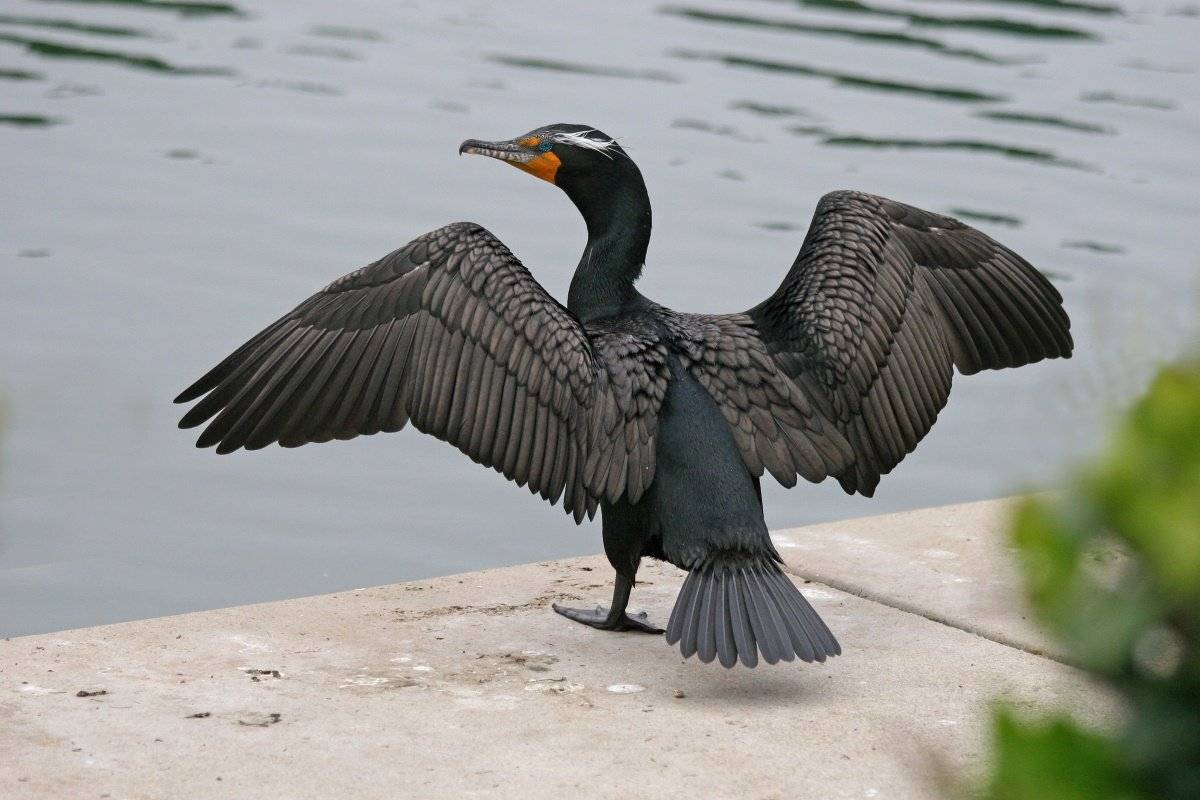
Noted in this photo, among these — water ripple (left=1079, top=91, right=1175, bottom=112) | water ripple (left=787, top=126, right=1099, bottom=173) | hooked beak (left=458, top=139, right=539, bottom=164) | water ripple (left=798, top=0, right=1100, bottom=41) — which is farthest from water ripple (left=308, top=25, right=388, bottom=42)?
hooked beak (left=458, top=139, right=539, bottom=164)

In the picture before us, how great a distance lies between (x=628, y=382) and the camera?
422 centimetres

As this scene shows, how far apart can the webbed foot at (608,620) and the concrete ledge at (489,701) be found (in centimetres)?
3

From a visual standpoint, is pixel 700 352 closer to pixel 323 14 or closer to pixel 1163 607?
pixel 1163 607

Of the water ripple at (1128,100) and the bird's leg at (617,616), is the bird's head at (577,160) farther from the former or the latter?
the water ripple at (1128,100)

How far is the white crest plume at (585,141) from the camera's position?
15.3 ft

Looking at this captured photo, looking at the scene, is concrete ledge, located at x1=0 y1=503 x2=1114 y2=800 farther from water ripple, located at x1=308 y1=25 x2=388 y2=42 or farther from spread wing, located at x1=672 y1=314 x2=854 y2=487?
water ripple, located at x1=308 y1=25 x2=388 y2=42

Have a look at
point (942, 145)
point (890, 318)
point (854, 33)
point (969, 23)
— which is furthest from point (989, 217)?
point (890, 318)

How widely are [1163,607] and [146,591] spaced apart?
186 inches

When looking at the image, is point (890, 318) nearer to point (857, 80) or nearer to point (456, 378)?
point (456, 378)

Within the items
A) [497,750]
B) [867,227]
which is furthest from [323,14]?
[497,750]

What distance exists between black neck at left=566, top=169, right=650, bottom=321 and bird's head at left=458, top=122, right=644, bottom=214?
1 cm

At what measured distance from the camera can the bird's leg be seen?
4441 mm

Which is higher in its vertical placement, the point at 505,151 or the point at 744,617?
the point at 505,151

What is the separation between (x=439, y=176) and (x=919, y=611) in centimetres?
598
